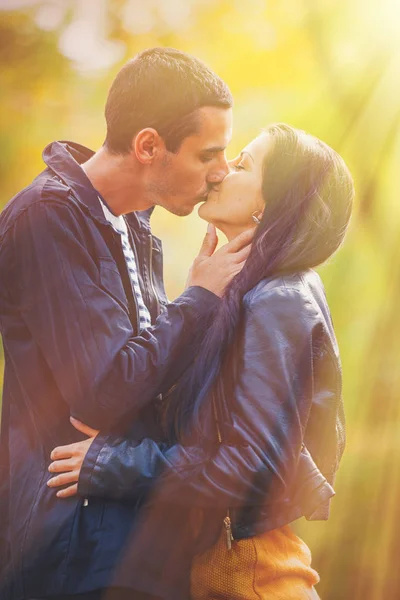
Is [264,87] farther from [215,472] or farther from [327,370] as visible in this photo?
[215,472]

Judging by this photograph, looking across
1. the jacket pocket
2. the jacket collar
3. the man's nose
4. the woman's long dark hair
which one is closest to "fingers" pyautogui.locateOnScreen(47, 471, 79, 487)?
the woman's long dark hair

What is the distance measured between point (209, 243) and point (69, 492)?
0.70 m

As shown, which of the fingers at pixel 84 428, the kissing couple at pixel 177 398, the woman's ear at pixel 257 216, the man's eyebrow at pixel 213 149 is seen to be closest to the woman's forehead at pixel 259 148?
the kissing couple at pixel 177 398

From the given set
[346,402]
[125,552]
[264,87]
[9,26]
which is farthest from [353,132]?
[125,552]

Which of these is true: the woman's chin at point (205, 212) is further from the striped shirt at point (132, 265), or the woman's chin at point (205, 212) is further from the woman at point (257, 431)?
the striped shirt at point (132, 265)

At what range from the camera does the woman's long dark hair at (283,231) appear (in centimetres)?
166

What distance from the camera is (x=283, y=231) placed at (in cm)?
168

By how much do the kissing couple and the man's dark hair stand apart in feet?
0.88

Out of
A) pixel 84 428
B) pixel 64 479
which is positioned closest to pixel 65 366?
pixel 84 428

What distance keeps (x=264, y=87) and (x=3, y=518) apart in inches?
77.8

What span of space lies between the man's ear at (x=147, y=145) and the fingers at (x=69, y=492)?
914mm

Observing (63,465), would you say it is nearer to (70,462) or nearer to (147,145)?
(70,462)

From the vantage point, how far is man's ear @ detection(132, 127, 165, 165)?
200cm

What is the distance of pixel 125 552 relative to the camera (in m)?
1.60
